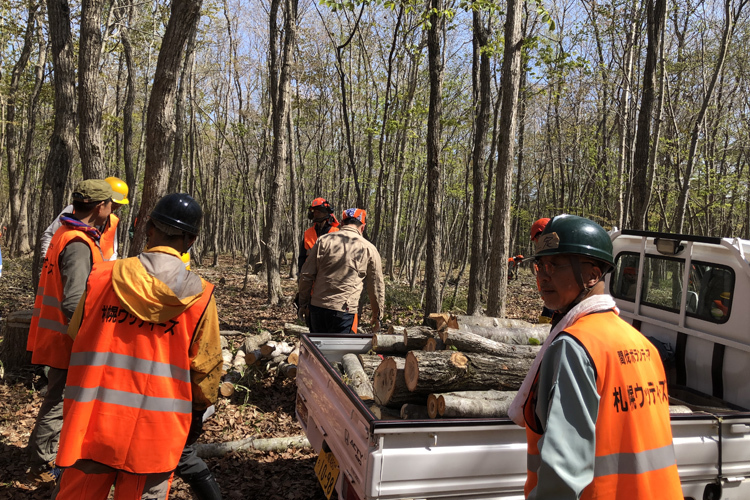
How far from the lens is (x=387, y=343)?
4.76 m

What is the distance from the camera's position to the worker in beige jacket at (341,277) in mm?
5676

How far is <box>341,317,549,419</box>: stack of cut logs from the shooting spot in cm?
341

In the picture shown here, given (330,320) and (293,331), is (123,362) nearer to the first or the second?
(330,320)

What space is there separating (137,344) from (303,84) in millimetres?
24250

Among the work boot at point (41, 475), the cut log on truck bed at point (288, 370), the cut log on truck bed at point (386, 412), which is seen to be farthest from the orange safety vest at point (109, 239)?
the cut log on truck bed at point (386, 412)

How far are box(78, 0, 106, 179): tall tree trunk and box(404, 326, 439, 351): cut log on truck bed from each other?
606 cm

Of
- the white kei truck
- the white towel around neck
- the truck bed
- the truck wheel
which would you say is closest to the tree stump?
the white kei truck

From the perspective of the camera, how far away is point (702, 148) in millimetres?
21859

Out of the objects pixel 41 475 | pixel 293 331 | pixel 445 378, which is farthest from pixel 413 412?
pixel 293 331

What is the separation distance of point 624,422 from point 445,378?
1.87m

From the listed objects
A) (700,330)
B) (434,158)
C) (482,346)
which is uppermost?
(434,158)

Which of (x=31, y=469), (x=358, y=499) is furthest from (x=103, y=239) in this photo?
(x=358, y=499)

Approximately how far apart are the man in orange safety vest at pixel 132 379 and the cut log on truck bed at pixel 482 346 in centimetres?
250

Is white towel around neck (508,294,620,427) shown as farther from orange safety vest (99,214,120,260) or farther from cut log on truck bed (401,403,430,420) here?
orange safety vest (99,214,120,260)
